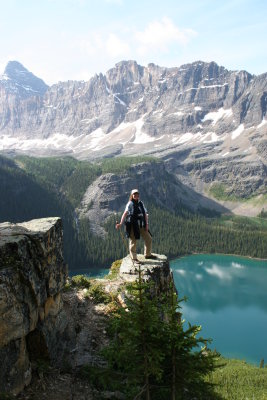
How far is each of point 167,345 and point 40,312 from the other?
16.6 ft

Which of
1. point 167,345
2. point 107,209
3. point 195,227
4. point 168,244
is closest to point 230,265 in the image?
point 168,244

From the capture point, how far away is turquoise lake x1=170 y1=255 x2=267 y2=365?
70.7 meters

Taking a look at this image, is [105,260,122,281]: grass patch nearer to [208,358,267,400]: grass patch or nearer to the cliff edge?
the cliff edge

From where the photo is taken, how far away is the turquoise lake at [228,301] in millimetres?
70688

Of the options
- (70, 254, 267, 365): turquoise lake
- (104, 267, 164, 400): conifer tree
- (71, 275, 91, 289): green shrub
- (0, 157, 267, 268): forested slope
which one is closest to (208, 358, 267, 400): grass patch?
(71, 275, 91, 289): green shrub

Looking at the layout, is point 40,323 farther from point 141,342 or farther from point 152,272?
point 152,272

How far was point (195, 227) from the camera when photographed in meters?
190

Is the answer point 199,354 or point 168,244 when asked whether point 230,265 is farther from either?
point 199,354

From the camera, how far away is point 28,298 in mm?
11422

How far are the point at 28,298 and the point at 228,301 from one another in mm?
93003

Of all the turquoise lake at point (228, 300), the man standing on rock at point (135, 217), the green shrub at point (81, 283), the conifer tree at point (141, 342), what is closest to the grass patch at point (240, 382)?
the green shrub at point (81, 283)

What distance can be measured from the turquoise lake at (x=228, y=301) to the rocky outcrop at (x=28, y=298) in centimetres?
5854

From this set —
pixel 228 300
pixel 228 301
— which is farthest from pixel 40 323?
pixel 228 300

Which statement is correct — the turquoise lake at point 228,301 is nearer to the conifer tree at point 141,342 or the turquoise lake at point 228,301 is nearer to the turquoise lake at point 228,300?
the turquoise lake at point 228,300
